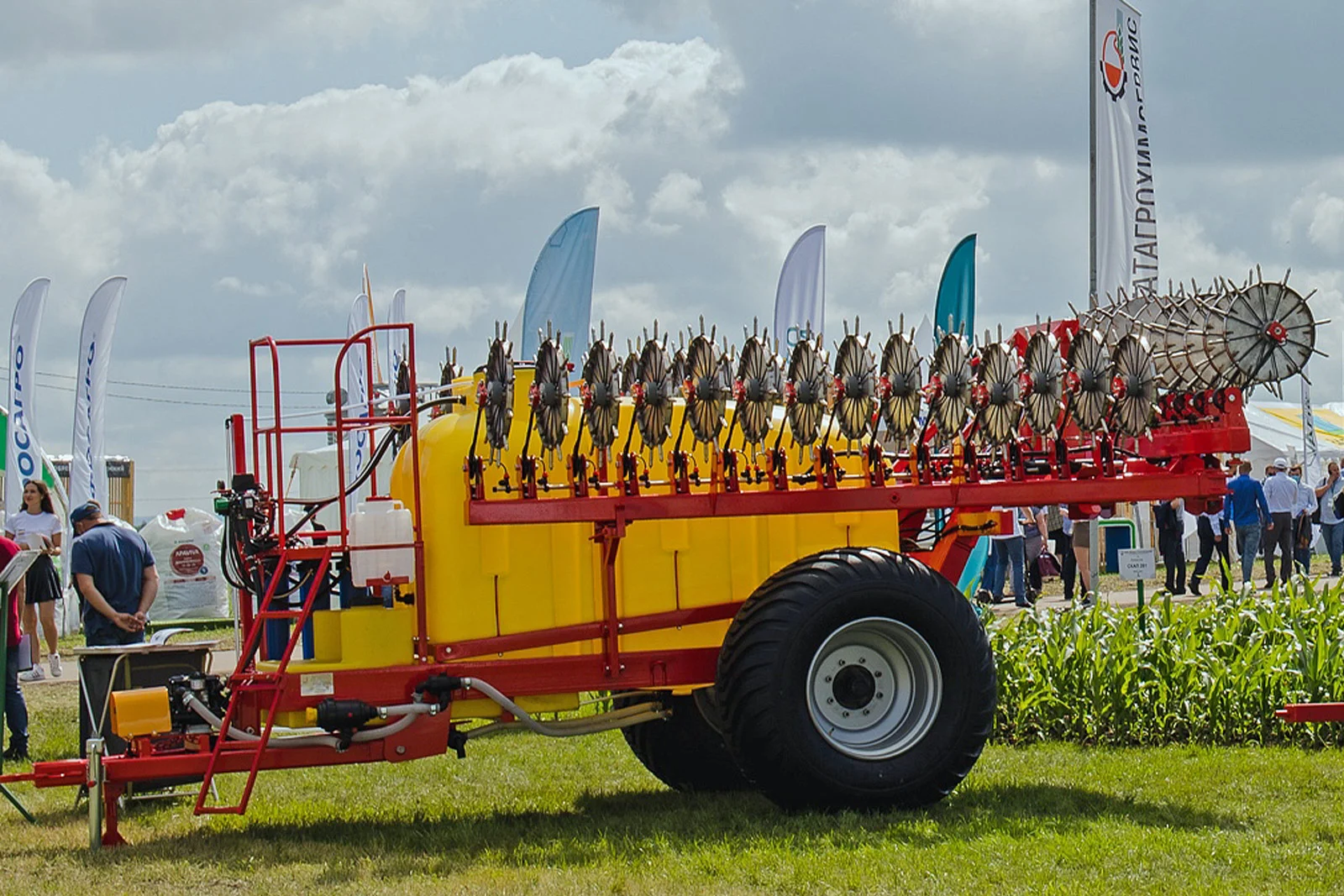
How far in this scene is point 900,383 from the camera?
8445mm

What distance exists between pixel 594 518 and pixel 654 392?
0.65m

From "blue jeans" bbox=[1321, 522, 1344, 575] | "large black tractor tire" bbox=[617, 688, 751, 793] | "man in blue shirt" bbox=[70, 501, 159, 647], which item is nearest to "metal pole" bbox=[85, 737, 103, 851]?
"large black tractor tire" bbox=[617, 688, 751, 793]

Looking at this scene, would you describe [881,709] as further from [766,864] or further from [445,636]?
[445,636]

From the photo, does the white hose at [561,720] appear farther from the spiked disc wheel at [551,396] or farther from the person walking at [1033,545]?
the person walking at [1033,545]

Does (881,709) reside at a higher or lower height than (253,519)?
lower

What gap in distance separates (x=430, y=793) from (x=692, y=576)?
2158 mm

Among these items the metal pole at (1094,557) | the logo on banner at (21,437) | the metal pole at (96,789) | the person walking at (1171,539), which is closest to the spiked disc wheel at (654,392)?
the metal pole at (96,789)

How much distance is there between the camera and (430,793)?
32.4ft

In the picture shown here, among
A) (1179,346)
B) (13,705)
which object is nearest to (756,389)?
(1179,346)

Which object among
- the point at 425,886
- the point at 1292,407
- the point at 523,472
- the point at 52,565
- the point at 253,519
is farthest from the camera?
the point at 1292,407

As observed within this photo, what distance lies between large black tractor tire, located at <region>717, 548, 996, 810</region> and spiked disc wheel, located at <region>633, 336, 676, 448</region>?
85 centimetres

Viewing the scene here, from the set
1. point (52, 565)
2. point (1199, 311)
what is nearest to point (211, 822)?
point (1199, 311)

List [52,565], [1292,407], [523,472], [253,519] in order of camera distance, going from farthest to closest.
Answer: [1292,407] < [52,565] < [253,519] < [523,472]

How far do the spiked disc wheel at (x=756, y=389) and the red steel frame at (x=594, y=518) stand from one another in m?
0.27
